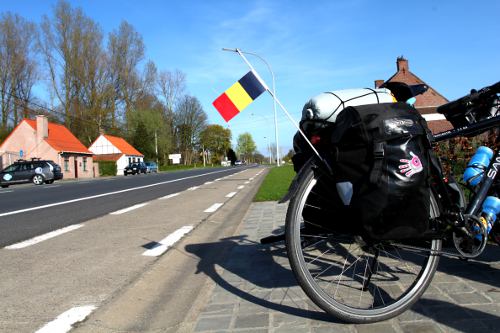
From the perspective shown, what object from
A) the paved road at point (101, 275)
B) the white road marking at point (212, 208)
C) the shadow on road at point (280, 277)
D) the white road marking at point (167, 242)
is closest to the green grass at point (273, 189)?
the white road marking at point (212, 208)

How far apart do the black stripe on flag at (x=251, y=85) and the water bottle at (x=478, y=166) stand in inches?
64.9

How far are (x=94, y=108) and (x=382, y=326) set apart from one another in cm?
6247

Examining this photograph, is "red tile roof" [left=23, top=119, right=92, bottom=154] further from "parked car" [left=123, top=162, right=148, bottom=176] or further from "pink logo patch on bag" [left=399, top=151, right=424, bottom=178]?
"pink logo patch on bag" [left=399, top=151, right=424, bottom=178]

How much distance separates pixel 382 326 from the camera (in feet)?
8.55

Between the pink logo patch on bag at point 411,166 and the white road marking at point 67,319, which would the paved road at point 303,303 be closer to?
the white road marking at point 67,319

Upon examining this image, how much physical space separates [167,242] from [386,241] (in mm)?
3781

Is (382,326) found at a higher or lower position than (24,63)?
lower

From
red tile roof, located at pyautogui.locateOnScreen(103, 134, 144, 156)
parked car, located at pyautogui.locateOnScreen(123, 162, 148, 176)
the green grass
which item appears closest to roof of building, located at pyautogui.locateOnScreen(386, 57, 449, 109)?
the green grass

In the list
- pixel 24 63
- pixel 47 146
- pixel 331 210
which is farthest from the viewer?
pixel 24 63

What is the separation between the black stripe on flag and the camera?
11.7 ft

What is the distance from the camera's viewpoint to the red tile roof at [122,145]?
229ft

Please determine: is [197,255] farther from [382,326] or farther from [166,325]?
[382,326]

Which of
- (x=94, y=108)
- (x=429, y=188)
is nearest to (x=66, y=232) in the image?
(x=429, y=188)

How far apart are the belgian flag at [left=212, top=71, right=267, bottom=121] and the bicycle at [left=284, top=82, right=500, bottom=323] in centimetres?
80
